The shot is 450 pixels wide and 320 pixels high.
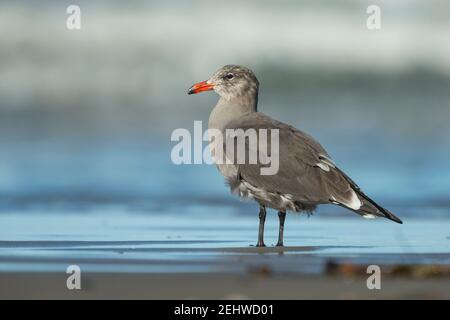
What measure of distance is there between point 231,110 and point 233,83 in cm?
31

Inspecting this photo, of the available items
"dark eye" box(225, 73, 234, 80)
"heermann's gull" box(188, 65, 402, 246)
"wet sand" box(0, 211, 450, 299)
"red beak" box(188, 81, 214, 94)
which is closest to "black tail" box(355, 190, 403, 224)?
"heermann's gull" box(188, 65, 402, 246)

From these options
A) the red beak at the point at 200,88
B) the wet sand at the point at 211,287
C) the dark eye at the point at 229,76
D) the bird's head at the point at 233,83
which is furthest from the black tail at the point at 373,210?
the red beak at the point at 200,88

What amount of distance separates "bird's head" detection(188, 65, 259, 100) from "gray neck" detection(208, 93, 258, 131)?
4cm

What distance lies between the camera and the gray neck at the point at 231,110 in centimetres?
1014

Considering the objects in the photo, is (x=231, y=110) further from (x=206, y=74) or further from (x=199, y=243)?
(x=206, y=74)

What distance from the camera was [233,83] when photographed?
1049 centimetres

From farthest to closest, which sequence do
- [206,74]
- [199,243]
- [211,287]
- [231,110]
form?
[206,74]
[231,110]
[199,243]
[211,287]

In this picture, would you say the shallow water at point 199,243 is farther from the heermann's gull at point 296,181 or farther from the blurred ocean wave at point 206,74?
the blurred ocean wave at point 206,74

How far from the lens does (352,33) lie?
A: 907 inches

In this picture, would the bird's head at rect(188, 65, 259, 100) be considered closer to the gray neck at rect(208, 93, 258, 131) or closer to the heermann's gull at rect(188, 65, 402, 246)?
the gray neck at rect(208, 93, 258, 131)

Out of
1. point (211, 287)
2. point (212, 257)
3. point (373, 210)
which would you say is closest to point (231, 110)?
point (373, 210)

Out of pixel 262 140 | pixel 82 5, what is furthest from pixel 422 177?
pixel 82 5

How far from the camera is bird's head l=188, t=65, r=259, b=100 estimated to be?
1044 cm

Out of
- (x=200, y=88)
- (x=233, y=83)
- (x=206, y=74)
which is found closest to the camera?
(x=233, y=83)
